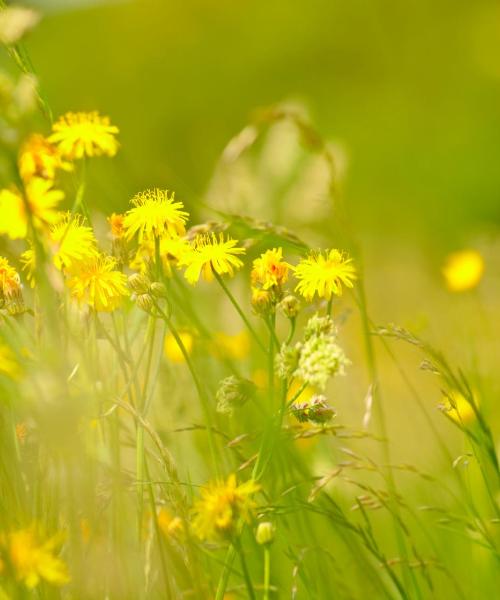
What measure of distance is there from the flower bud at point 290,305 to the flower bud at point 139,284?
0.34 feet

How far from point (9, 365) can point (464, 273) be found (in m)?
1.44

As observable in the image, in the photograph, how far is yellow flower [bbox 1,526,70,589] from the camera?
56 centimetres

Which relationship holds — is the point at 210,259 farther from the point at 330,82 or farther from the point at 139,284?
the point at 330,82

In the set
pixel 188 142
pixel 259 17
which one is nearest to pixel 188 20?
pixel 259 17

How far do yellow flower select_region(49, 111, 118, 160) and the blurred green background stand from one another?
12.4 feet

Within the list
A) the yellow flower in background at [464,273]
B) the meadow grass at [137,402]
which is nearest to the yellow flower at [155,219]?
the meadow grass at [137,402]

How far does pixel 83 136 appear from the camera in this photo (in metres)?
0.75

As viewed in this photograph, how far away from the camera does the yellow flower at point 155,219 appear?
728mm

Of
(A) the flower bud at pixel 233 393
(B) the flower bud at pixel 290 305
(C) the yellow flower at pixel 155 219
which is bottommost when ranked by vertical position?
(A) the flower bud at pixel 233 393

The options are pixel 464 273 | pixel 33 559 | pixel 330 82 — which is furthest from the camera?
pixel 330 82

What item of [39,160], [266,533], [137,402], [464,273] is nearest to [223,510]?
[266,533]

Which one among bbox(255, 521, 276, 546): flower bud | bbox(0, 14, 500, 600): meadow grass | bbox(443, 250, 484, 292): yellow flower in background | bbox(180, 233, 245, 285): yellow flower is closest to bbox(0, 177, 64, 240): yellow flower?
bbox(0, 14, 500, 600): meadow grass

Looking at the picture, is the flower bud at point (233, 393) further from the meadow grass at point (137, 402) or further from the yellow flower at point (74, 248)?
the yellow flower at point (74, 248)

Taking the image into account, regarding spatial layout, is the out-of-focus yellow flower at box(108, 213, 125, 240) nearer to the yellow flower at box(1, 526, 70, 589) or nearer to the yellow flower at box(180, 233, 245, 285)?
the yellow flower at box(180, 233, 245, 285)
